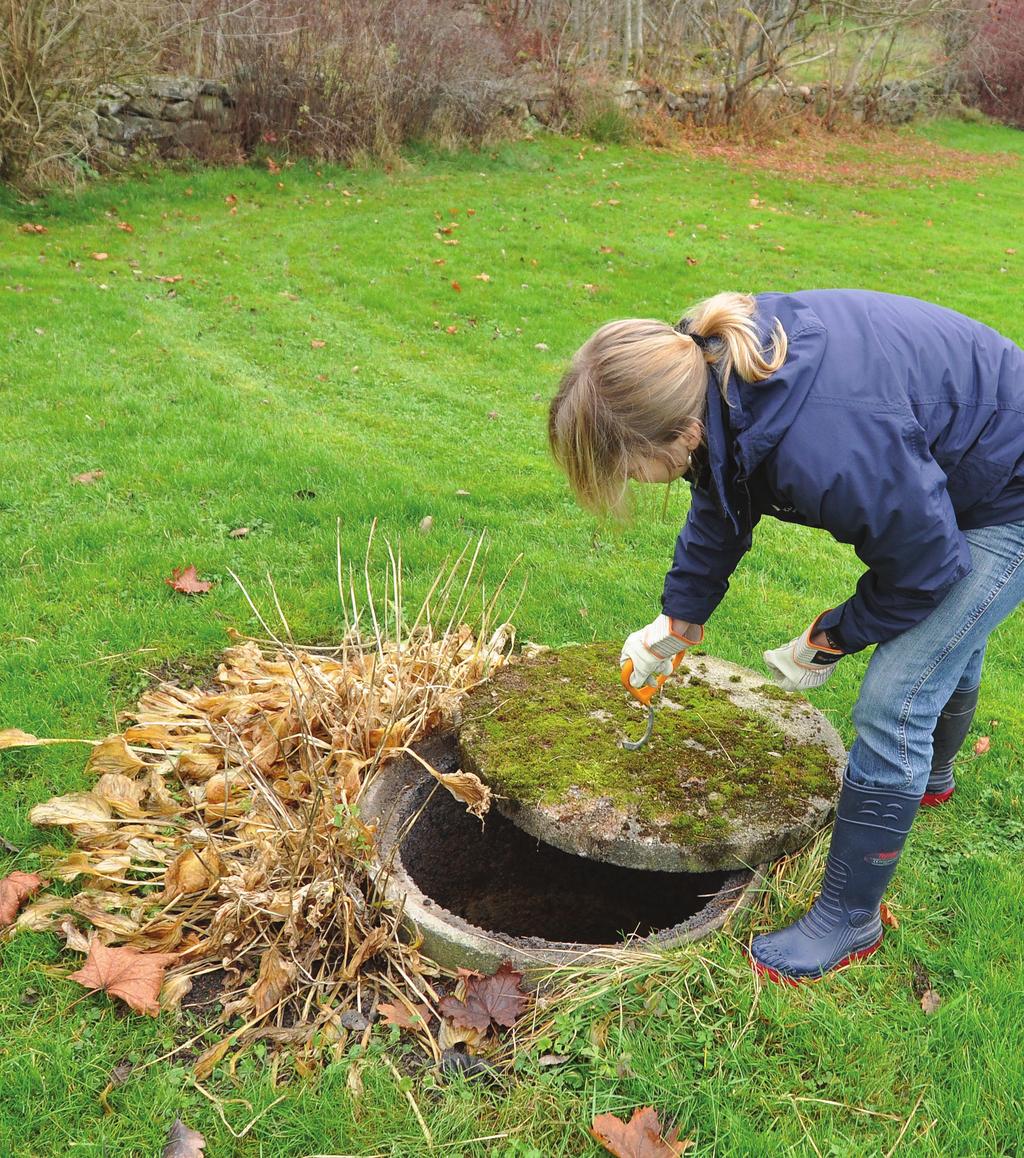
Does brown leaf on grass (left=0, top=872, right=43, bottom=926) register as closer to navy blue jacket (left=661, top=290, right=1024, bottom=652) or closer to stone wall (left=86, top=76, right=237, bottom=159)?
navy blue jacket (left=661, top=290, right=1024, bottom=652)

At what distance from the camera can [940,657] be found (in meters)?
2.16

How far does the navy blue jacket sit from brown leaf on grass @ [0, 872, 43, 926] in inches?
82.8

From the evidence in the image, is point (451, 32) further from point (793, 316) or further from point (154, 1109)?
point (154, 1109)

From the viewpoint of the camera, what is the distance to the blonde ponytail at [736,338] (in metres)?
1.92

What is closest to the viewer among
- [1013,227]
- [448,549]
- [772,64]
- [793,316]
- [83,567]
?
[793,316]

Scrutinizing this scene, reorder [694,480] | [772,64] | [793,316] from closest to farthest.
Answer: [793,316], [694,480], [772,64]

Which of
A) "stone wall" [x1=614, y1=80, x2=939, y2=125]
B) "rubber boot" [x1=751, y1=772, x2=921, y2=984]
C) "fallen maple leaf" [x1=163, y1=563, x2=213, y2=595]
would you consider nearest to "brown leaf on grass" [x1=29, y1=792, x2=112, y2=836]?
"fallen maple leaf" [x1=163, y1=563, x2=213, y2=595]

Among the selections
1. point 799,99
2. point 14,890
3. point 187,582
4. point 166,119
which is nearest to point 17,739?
point 14,890

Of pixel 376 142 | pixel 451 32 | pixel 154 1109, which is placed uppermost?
pixel 451 32

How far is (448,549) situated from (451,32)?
11.4 metres

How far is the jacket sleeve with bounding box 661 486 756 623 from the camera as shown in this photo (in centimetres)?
234

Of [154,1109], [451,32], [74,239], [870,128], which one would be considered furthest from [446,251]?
[870,128]

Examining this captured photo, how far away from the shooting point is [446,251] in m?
9.93

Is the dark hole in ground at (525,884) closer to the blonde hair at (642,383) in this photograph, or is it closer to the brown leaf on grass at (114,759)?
the brown leaf on grass at (114,759)
